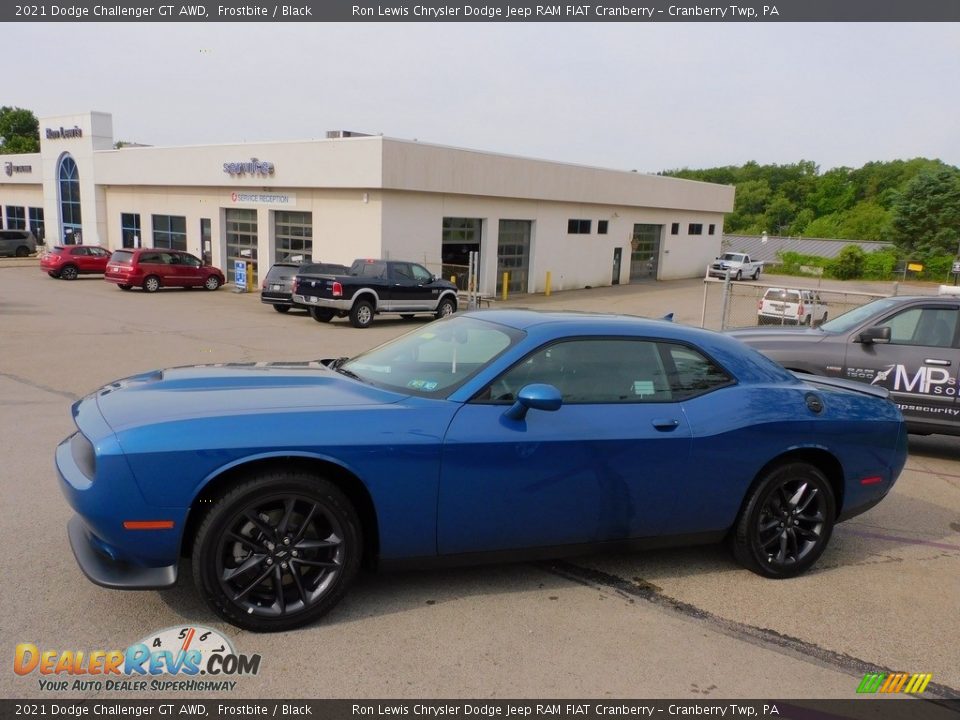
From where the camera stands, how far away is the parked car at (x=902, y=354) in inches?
305

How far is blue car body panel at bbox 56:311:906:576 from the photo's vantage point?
136 inches

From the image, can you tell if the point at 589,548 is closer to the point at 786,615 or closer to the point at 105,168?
the point at 786,615

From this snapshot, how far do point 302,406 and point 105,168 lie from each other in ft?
127

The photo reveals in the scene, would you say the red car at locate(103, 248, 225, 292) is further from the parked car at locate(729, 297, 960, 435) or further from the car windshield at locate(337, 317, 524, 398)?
the car windshield at locate(337, 317, 524, 398)

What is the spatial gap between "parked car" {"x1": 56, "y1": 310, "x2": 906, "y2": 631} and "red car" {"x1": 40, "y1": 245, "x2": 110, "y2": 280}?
29450mm

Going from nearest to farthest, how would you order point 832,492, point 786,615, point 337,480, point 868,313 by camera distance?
point 337,480 → point 786,615 → point 832,492 → point 868,313

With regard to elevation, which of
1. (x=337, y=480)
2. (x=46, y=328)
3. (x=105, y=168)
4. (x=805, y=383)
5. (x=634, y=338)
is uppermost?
(x=105, y=168)

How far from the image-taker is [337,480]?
3754 millimetres

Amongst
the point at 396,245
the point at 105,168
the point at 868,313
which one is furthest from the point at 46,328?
the point at 105,168

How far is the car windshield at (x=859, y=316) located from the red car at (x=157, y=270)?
2401 cm

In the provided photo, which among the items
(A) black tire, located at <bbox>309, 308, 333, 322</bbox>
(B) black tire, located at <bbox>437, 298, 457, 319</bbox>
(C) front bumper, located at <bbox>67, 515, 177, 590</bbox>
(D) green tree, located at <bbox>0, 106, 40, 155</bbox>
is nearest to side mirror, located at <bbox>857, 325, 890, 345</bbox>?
(C) front bumper, located at <bbox>67, 515, 177, 590</bbox>

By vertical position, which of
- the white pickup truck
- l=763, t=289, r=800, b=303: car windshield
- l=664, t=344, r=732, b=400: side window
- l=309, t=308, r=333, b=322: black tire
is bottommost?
l=309, t=308, r=333, b=322: black tire
